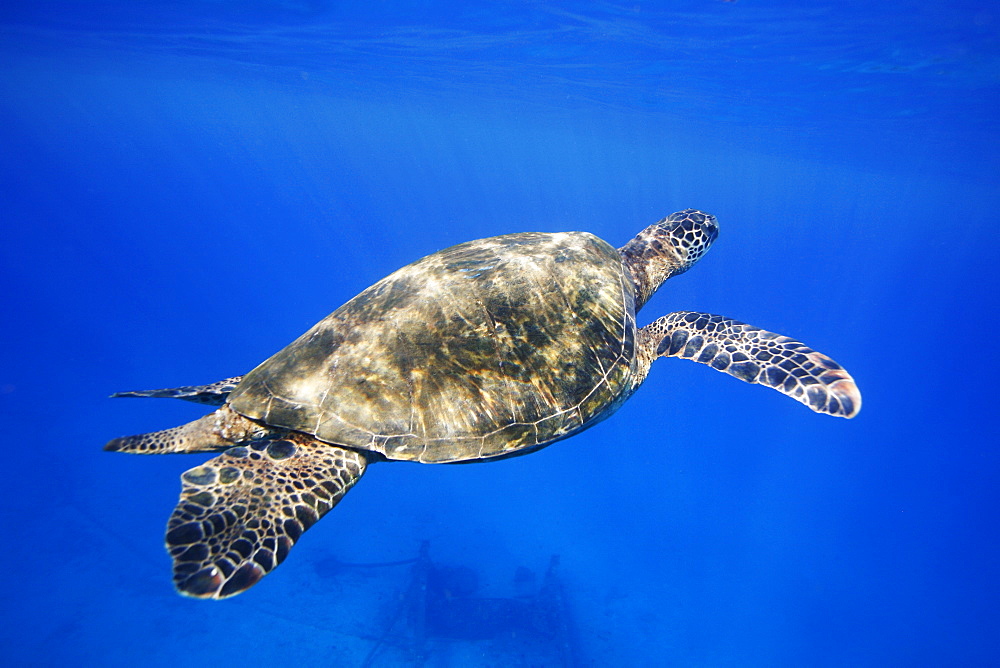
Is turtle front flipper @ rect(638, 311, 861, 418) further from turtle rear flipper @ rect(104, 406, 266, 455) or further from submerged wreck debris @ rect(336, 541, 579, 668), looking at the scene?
submerged wreck debris @ rect(336, 541, 579, 668)

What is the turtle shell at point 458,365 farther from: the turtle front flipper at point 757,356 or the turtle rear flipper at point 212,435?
the turtle front flipper at point 757,356

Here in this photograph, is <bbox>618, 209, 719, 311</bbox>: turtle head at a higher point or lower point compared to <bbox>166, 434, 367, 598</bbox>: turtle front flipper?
higher

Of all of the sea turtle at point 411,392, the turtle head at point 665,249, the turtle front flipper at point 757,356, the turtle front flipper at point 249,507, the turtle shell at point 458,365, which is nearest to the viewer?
the turtle front flipper at point 249,507

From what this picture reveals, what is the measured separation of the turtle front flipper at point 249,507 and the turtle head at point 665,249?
4.12 m

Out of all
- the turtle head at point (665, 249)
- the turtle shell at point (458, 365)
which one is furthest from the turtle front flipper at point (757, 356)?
the turtle shell at point (458, 365)

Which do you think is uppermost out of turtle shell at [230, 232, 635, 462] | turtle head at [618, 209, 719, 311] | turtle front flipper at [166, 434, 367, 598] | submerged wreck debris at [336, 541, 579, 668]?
turtle head at [618, 209, 719, 311]

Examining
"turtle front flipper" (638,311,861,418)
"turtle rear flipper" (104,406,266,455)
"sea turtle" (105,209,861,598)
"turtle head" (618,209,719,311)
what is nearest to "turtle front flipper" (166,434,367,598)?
"sea turtle" (105,209,861,598)

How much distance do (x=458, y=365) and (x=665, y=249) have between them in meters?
3.94

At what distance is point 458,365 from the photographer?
11.9ft

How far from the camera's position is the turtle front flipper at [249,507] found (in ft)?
8.54

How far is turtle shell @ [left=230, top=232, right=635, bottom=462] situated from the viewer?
3439 mm

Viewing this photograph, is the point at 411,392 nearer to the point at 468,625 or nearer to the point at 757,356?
A: the point at 757,356

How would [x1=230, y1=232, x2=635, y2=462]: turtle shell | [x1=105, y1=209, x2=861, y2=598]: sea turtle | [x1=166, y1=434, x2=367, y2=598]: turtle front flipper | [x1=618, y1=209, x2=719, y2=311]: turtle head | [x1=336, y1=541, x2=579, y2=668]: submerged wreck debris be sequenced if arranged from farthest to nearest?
[x1=336, y1=541, x2=579, y2=668]: submerged wreck debris < [x1=618, y1=209, x2=719, y2=311]: turtle head < [x1=230, y1=232, x2=635, y2=462]: turtle shell < [x1=105, y1=209, x2=861, y2=598]: sea turtle < [x1=166, y1=434, x2=367, y2=598]: turtle front flipper

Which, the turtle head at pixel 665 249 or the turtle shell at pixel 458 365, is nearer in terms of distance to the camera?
the turtle shell at pixel 458 365
